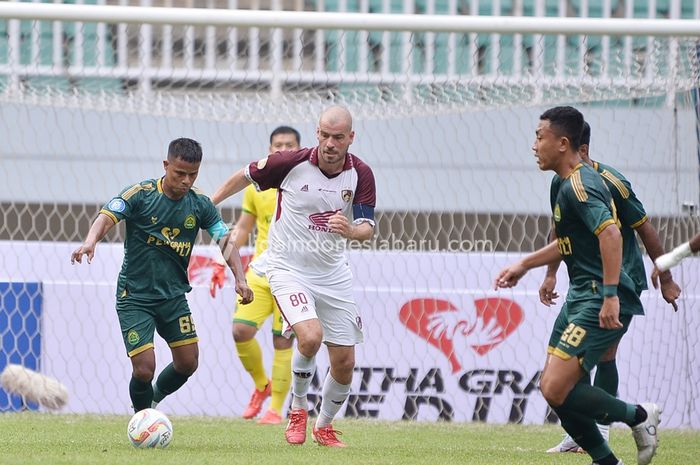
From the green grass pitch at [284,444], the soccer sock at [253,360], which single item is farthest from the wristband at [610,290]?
the soccer sock at [253,360]

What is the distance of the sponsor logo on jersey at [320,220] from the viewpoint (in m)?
6.66

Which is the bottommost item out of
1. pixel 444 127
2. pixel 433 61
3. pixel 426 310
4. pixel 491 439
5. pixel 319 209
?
pixel 491 439

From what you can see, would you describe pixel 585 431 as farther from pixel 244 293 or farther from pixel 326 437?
pixel 244 293

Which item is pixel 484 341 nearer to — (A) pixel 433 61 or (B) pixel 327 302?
(B) pixel 327 302

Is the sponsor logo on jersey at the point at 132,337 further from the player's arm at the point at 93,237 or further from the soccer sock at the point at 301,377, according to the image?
the soccer sock at the point at 301,377

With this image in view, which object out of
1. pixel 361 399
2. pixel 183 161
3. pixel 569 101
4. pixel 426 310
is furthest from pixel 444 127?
pixel 183 161

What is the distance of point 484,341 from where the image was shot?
8859 millimetres

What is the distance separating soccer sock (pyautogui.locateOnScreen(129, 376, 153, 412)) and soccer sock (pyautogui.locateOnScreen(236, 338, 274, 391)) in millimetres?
1845

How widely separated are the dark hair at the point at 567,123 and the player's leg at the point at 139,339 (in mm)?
2537

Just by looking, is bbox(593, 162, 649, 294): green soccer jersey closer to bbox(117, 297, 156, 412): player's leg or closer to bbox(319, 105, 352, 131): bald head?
bbox(319, 105, 352, 131): bald head

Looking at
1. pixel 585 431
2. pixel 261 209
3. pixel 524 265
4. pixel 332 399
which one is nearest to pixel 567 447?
pixel 332 399

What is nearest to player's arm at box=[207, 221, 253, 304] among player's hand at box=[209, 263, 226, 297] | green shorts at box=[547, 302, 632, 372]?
player's hand at box=[209, 263, 226, 297]

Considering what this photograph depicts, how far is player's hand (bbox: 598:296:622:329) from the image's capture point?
17.0 feet

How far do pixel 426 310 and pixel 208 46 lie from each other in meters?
4.36
